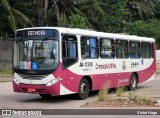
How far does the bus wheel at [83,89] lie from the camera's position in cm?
1627

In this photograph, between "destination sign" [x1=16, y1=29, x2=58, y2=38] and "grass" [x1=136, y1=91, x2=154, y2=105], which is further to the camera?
"destination sign" [x1=16, y1=29, x2=58, y2=38]

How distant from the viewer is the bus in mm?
15117

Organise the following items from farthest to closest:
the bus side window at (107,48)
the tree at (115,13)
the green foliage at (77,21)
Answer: the tree at (115,13) < the green foliage at (77,21) < the bus side window at (107,48)

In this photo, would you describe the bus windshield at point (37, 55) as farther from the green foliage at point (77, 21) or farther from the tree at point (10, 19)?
the green foliage at point (77, 21)

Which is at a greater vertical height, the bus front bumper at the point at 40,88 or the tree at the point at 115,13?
the tree at the point at 115,13

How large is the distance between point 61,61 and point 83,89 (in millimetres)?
1899

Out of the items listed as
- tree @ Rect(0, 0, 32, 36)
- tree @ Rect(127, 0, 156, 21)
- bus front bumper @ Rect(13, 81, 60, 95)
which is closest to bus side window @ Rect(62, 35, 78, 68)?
bus front bumper @ Rect(13, 81, 60, 95)

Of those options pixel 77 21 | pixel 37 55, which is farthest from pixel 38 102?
pixel 77 21

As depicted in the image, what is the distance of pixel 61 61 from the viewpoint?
15164mm

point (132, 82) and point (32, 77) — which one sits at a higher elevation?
point (32, 77)

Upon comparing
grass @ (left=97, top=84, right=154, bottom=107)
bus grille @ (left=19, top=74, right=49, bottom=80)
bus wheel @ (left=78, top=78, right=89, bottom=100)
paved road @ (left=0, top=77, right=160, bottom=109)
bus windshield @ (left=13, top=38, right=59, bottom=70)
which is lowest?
paved road @ (left=0, top=77, right=160, bottom=109)

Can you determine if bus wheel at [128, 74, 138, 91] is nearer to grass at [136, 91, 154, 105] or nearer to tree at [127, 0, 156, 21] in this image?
grass at [136, 91, 154, 105]

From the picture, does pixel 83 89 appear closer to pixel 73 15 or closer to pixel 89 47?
pixel 89 47

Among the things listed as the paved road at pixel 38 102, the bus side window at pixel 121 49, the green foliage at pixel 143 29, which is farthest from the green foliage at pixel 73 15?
the paved road at pixel 38 102
